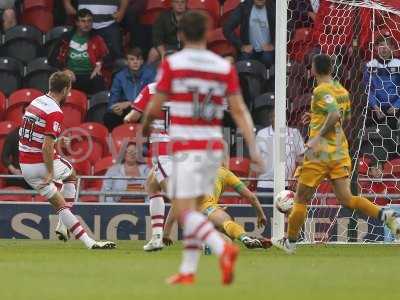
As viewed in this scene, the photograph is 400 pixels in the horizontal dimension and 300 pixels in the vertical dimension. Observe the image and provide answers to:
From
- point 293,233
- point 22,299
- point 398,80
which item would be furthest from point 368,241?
point 22,299

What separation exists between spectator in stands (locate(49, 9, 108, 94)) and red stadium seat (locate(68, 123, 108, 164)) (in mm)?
1083

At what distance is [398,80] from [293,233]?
14.0ft

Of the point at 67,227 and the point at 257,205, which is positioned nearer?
the point at 257,205

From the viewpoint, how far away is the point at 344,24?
53.1ft

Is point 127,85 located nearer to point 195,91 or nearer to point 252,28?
point 252,28

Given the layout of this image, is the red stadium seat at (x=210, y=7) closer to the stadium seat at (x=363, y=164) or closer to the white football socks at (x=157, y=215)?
the stadium seat at (x=363, y=164)

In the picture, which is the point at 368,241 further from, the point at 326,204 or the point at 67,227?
the point at 67,227

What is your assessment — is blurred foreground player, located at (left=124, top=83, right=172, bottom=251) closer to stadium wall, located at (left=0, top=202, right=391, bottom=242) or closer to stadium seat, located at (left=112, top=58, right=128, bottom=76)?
stadium wall, located at (left=0, top=202, right=391, bottom=242)

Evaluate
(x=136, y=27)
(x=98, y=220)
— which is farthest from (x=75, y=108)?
(x=98, y=220)

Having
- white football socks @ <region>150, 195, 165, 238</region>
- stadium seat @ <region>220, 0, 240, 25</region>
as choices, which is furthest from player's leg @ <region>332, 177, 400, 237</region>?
stadium seat @ <region>220, 0, 240, 25</region>

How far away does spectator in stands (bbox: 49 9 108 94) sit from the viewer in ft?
60.5

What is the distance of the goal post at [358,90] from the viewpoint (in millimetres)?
15820

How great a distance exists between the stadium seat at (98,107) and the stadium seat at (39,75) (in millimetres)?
787

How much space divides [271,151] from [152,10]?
150 inches
